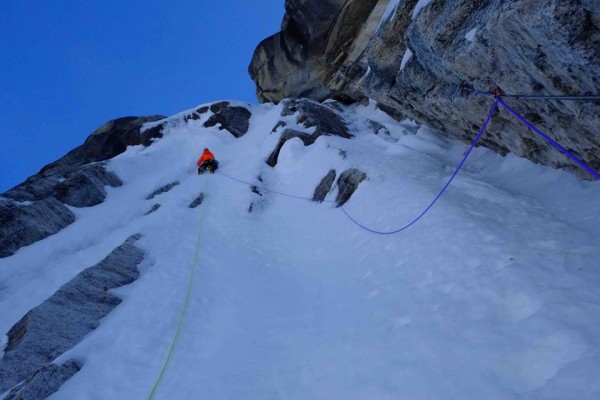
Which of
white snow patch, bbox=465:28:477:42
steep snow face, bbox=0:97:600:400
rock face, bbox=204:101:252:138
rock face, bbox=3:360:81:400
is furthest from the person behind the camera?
rock face, bbox=204:101:252:138

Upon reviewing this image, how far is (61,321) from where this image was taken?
9.69m

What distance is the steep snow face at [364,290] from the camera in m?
4.83

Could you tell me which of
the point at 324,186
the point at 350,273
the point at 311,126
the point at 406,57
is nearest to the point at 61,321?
the point at 350,273

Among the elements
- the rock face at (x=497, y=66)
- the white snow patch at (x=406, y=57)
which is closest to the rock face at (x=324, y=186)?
the rock face at (x=497, y=66)

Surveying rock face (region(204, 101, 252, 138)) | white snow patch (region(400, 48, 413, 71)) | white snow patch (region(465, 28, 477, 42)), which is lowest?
white snow patch (region(465, 28, 477, 42))

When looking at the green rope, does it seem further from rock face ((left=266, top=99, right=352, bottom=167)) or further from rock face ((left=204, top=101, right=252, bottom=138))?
rock face ((left=204, top=101, right=252, bottom=138))

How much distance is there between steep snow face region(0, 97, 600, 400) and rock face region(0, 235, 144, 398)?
55 cm

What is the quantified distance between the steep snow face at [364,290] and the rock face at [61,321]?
55cm

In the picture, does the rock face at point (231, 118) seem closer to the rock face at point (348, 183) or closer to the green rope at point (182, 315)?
the green rope at point (182, 315)

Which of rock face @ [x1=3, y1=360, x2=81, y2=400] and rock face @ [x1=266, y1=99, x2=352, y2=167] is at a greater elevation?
rock face @ [x1=266, y1=99, x2=352, y2=167]

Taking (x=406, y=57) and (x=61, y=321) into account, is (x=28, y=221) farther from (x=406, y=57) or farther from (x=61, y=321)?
(x=406, y=57)

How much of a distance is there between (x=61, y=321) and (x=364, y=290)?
26.1 ft

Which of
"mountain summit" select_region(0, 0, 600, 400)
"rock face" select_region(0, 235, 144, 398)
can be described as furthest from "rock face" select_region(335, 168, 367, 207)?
"rock face" select_region(0, 235, 144, 398)

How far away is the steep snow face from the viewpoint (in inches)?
190
